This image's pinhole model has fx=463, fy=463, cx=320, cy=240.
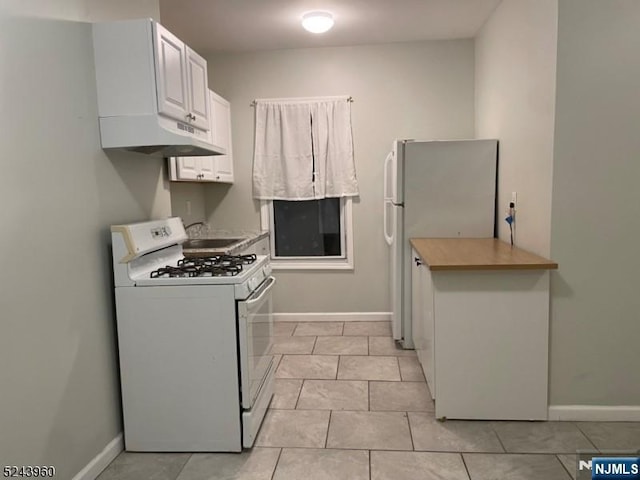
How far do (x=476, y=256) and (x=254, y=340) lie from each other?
134 cm

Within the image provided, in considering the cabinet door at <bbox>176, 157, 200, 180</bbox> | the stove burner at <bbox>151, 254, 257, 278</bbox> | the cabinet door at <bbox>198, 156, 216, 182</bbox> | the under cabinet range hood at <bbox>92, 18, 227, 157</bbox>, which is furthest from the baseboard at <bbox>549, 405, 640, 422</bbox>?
the cabinet door at <bbox>198, 156, 216, 182</bbox>

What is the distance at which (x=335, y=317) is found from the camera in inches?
181

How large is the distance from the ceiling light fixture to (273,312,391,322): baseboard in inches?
101

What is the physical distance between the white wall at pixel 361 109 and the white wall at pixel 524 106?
1.83 feet

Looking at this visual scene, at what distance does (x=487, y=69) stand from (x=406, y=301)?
2.01 meters

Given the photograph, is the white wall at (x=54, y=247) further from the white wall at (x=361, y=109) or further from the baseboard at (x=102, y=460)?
the white wall at (x=361, y=109)

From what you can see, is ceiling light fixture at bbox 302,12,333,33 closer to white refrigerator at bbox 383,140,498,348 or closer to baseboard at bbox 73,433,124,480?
white refrigerator at bbox 383,140,498,348

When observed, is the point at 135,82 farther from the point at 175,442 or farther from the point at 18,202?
the point at 175,442

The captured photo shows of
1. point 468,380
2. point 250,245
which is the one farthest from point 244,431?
point 250,245

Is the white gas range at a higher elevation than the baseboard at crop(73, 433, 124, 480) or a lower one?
higher

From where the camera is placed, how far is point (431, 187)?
3498 mm

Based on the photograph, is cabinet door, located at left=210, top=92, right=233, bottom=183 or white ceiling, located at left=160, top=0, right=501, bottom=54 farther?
cabinet door, located at left=210, top=92, right=233, bottom=183

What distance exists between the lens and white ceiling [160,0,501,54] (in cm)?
328

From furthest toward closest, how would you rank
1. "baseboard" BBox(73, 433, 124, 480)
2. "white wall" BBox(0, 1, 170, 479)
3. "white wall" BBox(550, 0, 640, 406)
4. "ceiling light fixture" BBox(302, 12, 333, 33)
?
"ceiling light fixture" BBox(302, 12, 333, 33) < "white wall" BBox(550, 0, 640, 406) < "baseboard" BBox(73, 433, 124, 480) < "white wall" BBox(0, 1, 170, 479)
